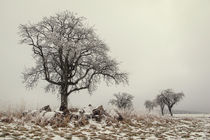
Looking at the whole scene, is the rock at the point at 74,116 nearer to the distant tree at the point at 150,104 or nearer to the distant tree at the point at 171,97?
the distant tree at the point at 171,97

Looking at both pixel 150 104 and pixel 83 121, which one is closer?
pixel 83 121

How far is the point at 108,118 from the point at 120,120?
3.40ft

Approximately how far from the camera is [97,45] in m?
15.6

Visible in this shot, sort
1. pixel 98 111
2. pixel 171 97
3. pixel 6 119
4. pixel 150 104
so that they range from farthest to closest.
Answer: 1. pixel 150 104
2. pixel 171 97
3. pixel 98 111
4. pixel 6 119

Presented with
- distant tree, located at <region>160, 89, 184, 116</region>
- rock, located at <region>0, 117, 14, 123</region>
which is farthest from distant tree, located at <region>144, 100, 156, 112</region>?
rock, located at <region>0, 117, 14, 123</region>

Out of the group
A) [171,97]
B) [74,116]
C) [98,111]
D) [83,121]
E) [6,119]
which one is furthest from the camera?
[171,97]

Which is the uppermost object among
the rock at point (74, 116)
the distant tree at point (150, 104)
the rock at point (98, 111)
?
the rock at point (98, 111)

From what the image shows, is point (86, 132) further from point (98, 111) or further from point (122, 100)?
point (122, 100)

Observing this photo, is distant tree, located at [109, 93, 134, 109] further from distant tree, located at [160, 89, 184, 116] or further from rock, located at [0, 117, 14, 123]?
rock, located at [0, 117, 14, 123]

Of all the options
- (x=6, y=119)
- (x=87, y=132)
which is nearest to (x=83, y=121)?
(x=87, y=132)

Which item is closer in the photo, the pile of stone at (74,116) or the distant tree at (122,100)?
the pile of stone at (74,116)

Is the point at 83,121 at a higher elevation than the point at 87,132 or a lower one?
higher

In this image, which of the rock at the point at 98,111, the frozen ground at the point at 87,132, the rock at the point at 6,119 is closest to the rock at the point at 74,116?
the frozen ground at the point at 87,132

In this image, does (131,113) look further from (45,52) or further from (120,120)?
(45,52)
